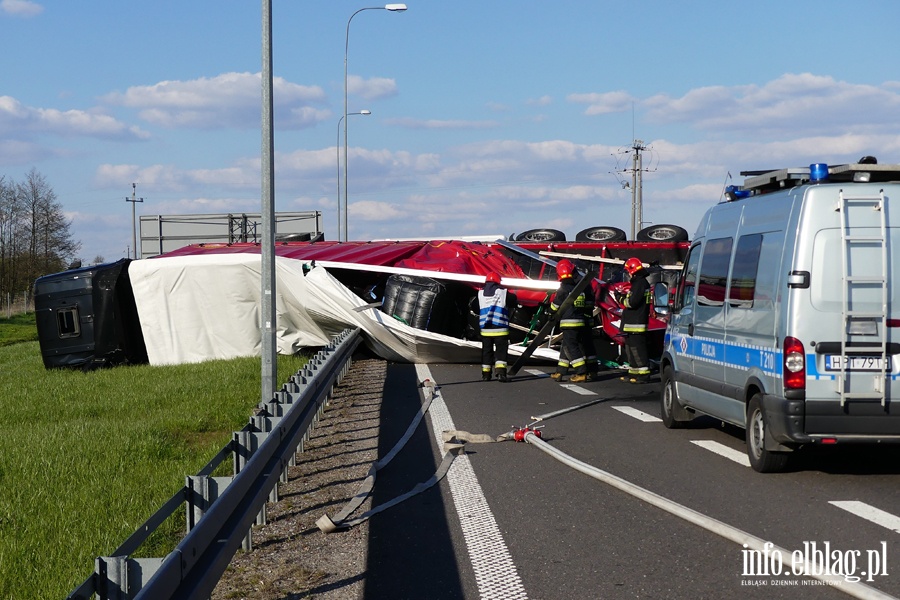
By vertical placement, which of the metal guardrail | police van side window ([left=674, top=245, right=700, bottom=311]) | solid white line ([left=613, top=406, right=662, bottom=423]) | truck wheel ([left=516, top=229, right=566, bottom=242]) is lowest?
solid white line ([left=613, top=406, right=662, bottom=423])

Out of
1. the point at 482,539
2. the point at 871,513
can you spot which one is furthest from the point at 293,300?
the point at 871,513

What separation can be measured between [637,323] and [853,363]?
825 centimetres

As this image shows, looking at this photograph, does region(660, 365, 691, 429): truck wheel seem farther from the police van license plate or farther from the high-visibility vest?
the high-visibility vest

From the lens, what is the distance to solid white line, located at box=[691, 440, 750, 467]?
9055 millimetres

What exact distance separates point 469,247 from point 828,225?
14.0 meters

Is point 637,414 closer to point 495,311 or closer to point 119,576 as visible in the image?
point 495,311

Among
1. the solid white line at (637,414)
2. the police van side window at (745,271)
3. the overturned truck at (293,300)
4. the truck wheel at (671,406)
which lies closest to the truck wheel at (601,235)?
the overturned truck at (293,300)

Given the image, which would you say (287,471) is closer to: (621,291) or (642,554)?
(642,554)

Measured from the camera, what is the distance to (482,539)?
20.5ft

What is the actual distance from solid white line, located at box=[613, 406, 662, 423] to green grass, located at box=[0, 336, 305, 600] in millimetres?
4385

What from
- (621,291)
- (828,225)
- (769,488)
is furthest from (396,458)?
(621,291)

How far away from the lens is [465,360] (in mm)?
19531

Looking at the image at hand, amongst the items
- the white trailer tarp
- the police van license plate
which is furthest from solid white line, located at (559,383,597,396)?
the police van license plate

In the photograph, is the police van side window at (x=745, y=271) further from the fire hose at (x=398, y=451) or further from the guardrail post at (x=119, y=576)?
the guardrail post at (x=119, y=576)
